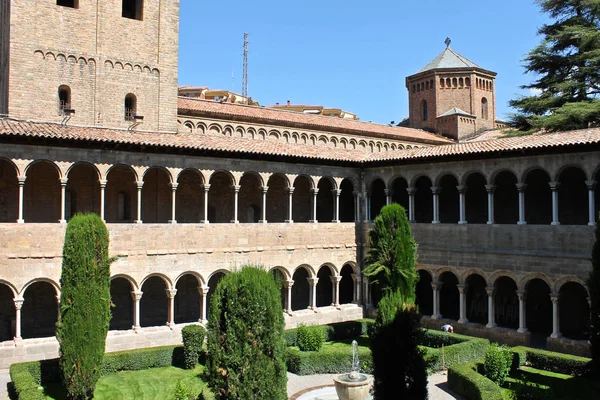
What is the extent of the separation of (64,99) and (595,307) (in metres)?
18.0

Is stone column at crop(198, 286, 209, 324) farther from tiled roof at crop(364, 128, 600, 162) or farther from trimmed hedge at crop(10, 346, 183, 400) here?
tiled roof at crop(364, 128, 600, 162)

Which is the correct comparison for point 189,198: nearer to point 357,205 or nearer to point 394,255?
point 357,205

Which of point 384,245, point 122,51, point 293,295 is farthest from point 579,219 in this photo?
point 122,51

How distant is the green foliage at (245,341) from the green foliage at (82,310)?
4.90 m

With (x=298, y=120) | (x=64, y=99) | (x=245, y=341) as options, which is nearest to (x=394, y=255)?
(x=245, y=341)

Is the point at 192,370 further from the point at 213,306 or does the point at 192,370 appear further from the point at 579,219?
the point at 579,219

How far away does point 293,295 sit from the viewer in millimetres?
25469

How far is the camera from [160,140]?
19.5 metres

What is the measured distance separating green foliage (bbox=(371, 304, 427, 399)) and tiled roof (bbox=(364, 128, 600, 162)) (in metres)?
8.44

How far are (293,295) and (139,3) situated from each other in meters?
13.0

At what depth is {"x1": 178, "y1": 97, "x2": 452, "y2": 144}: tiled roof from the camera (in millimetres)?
25844

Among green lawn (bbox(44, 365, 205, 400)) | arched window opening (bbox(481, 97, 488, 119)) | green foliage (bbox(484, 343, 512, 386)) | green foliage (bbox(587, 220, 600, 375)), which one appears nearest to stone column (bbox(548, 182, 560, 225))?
green foliage (bbox(587, 220, 600, 375))

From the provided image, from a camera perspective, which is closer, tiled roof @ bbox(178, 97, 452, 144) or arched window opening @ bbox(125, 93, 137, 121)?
arched window opening @ bbox(125, 93, 137, 121)

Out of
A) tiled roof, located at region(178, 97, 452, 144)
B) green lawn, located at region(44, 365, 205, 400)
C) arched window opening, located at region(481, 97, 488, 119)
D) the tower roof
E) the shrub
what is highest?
the tower roof
